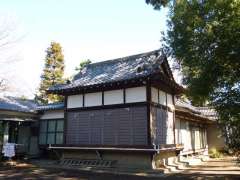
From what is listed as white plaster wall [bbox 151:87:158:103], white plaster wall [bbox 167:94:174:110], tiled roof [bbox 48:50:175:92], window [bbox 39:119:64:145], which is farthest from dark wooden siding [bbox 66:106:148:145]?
white plaster wall [bbox 167:94:174:110]

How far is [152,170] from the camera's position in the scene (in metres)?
13.7

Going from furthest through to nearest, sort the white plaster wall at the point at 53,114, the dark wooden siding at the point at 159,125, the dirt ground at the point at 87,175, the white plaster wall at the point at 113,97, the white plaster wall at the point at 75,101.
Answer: the white plaster wall at the point at 53,114, the white plaster wall at the point at 75,101, the white plaster wall at the point at 113,97, the dark wooden siding at the point at 159,125, the dirt ground at the point at 87,175

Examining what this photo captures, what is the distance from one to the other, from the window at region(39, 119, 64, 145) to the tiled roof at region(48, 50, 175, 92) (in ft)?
11.2

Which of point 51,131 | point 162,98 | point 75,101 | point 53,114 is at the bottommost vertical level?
point 51,131

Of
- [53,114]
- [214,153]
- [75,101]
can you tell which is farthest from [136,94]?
[214,153]

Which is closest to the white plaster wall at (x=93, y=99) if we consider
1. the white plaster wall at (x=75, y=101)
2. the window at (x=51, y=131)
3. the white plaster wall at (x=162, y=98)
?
the white plaster wall at (x=75, y=101)

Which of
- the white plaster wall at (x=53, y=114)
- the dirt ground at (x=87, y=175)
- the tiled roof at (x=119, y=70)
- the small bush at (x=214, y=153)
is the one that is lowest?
the dirt ground at (x=87, y=175)

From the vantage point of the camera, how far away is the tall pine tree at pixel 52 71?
127 feet

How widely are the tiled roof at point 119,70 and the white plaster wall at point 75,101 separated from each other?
0.74 metres

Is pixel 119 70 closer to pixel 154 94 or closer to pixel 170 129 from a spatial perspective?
pixel 154 94

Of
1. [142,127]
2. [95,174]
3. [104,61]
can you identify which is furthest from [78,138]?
[104,61]

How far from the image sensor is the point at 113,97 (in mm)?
15492

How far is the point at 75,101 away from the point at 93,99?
1.42 metres

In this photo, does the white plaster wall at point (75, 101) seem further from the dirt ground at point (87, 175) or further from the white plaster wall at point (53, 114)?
the dirt ground at point (87, 175)
